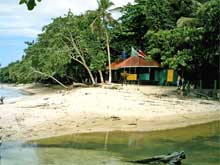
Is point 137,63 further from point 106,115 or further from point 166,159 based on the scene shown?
point 166,159

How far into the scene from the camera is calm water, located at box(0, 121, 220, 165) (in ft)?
38.3

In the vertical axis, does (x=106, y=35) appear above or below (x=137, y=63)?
above

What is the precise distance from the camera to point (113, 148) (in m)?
13.7

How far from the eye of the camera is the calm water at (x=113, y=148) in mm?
11684

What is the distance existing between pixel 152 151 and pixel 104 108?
8.11 meters

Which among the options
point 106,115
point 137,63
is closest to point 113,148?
point 106,115

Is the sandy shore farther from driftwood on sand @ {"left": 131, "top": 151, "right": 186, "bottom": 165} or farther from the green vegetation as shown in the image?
the green vegetation

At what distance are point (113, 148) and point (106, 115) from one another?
6030 millimetres

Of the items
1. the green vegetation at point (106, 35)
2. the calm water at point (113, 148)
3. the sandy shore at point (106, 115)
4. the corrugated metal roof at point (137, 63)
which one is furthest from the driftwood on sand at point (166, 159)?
the corrugated metal roof at point (137, 63)

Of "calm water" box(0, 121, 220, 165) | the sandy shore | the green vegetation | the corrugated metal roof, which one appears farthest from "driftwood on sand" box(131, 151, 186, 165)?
the corrugated metal roof

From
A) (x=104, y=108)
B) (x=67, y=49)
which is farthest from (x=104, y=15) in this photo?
(x=104, y=108)

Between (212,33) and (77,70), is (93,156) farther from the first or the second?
(77,70)

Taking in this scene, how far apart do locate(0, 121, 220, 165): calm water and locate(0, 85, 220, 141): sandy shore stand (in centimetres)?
114

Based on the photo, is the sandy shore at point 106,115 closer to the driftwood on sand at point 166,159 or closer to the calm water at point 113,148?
the calm water at point 113,148
